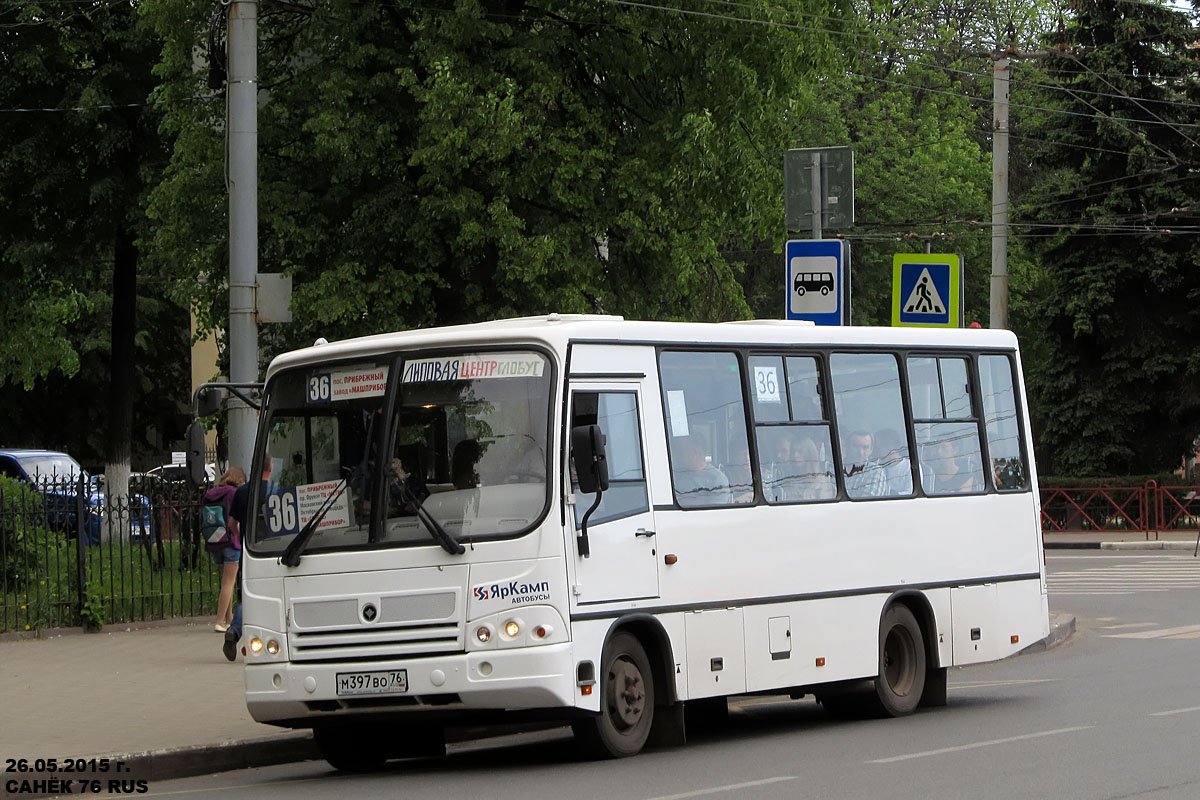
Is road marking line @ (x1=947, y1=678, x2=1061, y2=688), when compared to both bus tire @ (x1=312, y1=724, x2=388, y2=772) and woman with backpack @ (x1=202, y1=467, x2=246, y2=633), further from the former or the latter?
woman with backpack @ (x1=202, y1=467, x2=246, y2=633)

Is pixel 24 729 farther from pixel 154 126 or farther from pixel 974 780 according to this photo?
pixel 154 126

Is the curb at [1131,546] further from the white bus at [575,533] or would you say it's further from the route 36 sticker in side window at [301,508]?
the route 36 sticker in side window at [301,508]

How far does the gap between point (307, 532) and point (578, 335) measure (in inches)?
83.0

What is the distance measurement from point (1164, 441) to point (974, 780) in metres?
36.3

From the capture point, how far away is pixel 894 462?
47.7 ft

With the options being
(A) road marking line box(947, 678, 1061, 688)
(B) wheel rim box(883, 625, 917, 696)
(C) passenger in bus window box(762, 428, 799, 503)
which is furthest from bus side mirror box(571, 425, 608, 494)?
(A) road marking line box(947, 678, 1061, 688)

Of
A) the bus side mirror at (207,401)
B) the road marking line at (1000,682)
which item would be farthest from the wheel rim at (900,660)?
the bus side mirror at (207,401)

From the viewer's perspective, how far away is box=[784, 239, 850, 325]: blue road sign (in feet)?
57.4

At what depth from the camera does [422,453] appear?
37.8 ft

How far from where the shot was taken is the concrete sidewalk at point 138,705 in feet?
39.3

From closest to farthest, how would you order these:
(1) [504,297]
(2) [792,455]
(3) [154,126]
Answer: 1. (2) [792,455]
2. (1) [504,297]
3. (3) [154,126]

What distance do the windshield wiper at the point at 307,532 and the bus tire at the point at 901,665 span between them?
467 cm

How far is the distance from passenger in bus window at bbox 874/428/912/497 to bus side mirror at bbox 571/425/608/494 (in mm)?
3882

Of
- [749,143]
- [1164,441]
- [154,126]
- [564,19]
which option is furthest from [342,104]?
[1164,441]
